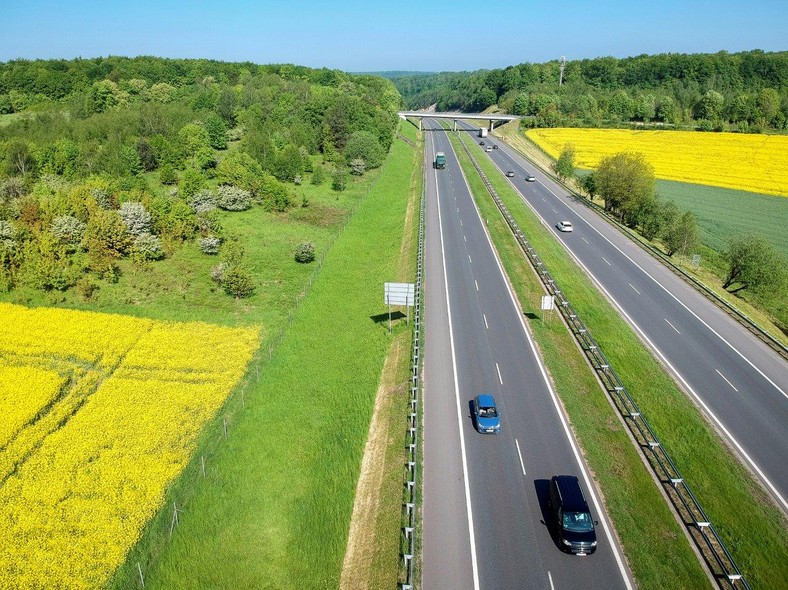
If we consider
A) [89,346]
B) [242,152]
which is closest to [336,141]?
[242,152]

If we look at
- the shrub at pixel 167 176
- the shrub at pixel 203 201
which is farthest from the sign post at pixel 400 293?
the shrub at pixel 167 176

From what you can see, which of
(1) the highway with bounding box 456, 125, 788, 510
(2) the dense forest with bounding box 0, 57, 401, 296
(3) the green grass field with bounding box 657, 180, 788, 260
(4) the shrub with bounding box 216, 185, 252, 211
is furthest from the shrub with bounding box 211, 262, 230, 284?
(3) the green grass field with bounding box 657, 180, 788, 260

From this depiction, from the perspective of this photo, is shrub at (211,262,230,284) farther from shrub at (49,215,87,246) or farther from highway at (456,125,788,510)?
highway at (456,125,788,510)

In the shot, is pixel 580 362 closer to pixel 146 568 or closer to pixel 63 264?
pixel 146 568

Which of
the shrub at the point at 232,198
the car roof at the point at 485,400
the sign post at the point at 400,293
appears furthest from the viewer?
the shrub at the point at 232,198

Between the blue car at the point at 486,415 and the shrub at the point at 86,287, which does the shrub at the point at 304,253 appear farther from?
the blue car at the point at 486,415

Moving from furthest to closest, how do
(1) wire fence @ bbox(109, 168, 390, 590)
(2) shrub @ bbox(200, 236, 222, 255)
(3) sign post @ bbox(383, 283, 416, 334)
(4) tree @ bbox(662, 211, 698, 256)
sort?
1. (4) tree @ bbox(662, 211, 698, 256)
2. (2) shrub @ bbox(200, 236, 222, 255)
3. (3) sign post @ bbox(383, 283, 416, 334)
4. (1) wire fence @ bbox(109, 168, 390, 590)

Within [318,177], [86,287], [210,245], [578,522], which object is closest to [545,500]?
[578,522]

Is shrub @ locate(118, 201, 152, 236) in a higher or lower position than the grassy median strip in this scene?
higher
